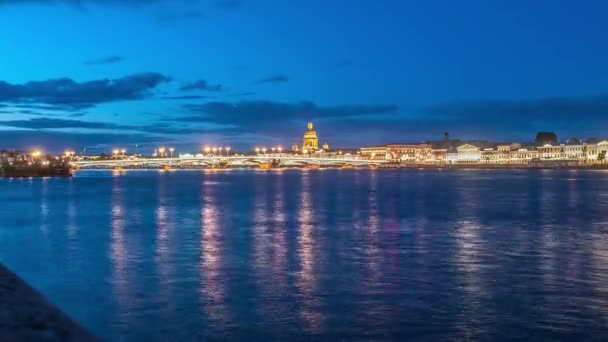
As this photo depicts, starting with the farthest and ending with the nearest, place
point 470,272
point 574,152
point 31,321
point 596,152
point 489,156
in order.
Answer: point 489,156
point 574,152
point 596,152
point 470,272
point 31,321

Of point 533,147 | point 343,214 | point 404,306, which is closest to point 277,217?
point 343,214

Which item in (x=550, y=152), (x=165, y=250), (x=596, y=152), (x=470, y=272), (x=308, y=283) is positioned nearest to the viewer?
(x=308, y=283)

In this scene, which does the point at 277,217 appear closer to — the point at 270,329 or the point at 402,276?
the point at 402,276

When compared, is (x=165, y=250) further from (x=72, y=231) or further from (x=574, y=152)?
(x=574, y=152)

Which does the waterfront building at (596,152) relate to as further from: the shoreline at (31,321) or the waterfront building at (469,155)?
the shoreline at (31,321)

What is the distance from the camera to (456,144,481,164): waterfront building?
189000mm

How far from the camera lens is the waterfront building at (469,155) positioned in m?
189

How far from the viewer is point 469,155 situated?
18975 cm

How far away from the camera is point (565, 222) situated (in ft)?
85.7

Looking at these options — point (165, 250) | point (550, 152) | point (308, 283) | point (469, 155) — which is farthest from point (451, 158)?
point (308, 283)

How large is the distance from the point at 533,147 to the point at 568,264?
586 feet

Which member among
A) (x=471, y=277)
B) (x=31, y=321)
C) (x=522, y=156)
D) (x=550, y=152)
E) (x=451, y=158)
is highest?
(x=550, y=152)

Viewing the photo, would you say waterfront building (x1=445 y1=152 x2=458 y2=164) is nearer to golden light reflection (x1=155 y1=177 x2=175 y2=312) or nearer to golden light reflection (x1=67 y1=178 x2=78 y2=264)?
golden light reflection (x1=67 y1=178 x2=78 y2=264)

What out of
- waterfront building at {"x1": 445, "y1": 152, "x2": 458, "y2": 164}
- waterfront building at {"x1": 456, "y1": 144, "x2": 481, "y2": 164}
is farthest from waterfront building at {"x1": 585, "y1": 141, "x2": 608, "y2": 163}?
waterfront building at {"x1": 445, "y1": 152, "x2": 458, "y2": 164}
